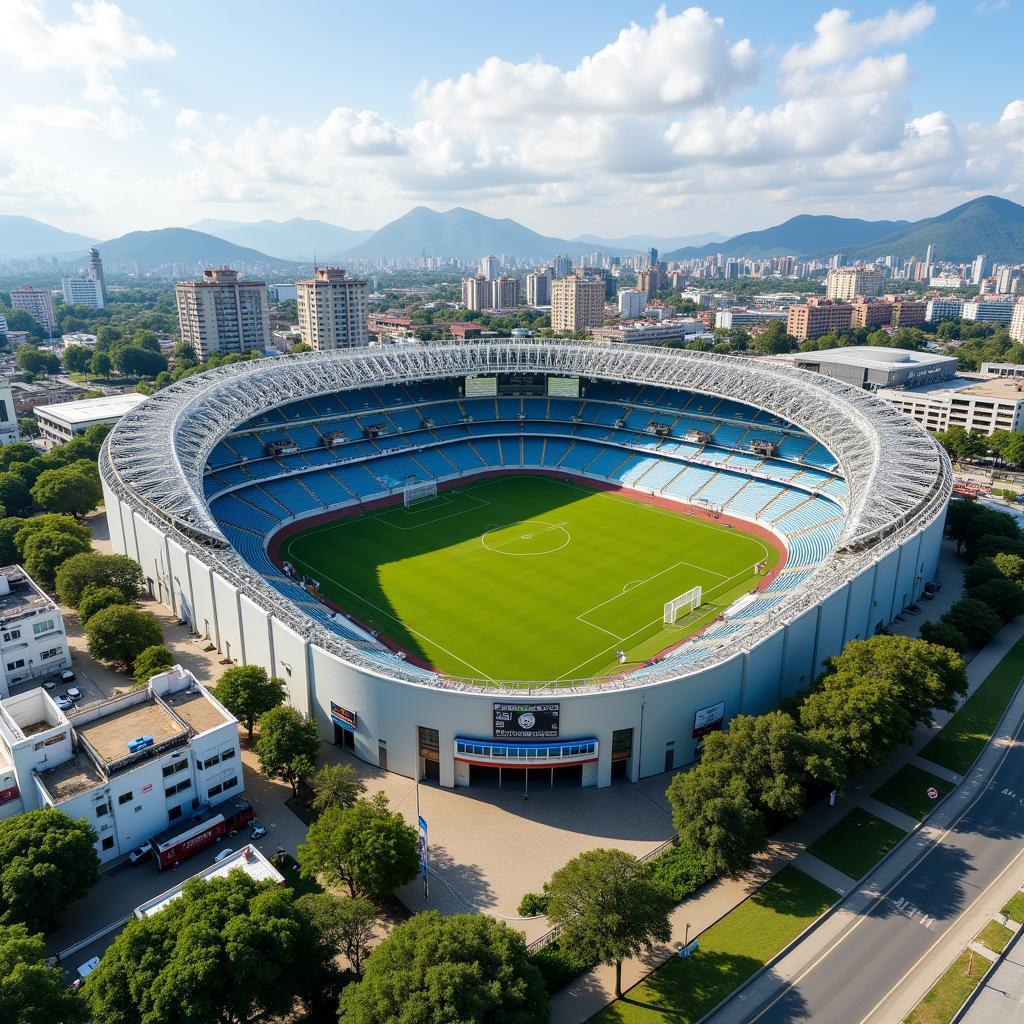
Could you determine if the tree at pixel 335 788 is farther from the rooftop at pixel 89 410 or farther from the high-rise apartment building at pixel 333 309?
the high-rise apartment building at pixel 333 309

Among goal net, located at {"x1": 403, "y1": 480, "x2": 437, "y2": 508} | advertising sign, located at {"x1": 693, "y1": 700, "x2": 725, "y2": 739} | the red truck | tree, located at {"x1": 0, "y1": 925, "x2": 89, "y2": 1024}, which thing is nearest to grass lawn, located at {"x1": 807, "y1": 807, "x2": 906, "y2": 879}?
advertising sign, located at {"x1": 693, "y1": 700, "x2": 725, "y2": 739}

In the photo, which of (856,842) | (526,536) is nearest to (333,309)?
(526,536)

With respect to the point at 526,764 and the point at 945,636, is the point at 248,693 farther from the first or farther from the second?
the point at 945,636

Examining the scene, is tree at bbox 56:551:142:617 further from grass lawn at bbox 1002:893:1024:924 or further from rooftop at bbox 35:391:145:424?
grass lawn at bbox 1002:893:1024:924

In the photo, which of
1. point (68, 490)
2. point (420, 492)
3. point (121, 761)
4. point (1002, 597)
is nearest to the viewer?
point (121, 761)

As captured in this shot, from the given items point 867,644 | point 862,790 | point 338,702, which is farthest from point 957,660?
point 338,702
